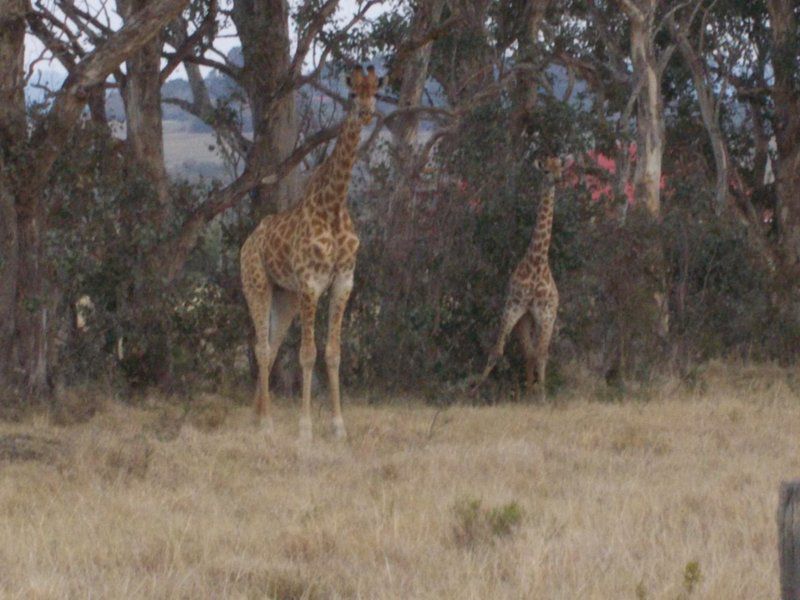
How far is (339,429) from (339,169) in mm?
1930

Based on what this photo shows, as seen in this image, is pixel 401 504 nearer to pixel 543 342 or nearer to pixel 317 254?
pixel 317 254

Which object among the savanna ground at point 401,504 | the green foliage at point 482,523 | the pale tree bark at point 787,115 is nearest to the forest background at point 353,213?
the savanna ground at point 401,504

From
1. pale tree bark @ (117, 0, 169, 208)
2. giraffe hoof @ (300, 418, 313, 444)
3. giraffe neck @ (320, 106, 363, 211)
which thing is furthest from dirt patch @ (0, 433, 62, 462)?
pale tree bark @ (117, 0, 169, 208)

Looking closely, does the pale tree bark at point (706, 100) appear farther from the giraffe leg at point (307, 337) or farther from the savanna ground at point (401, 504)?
the giraffe leg at point (307, 337)

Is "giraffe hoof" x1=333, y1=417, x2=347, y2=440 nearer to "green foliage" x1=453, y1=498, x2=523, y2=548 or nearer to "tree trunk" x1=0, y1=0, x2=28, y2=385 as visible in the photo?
"tree trunk" x1=0, y1=0, x2=28, y2=385

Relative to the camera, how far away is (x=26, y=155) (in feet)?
35.9

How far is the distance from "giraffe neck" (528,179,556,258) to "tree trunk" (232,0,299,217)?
2.52 meters

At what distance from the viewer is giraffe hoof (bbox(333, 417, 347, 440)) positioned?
1048cm

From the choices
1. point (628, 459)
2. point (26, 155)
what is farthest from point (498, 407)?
point (26, 155)

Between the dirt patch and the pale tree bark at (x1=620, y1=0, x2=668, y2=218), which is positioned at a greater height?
the pale tree bark at (x1=620, y1=0, x2=668, y2=218)

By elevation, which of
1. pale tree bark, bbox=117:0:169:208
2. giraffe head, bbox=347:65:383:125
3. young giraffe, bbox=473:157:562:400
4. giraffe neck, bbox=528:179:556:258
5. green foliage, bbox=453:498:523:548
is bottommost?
green foliage, bbox=453:498:523:548

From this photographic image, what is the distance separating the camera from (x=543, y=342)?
13.1m

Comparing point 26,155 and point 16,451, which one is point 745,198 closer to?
point 26,155

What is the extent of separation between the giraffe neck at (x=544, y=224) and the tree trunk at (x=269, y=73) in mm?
2521
